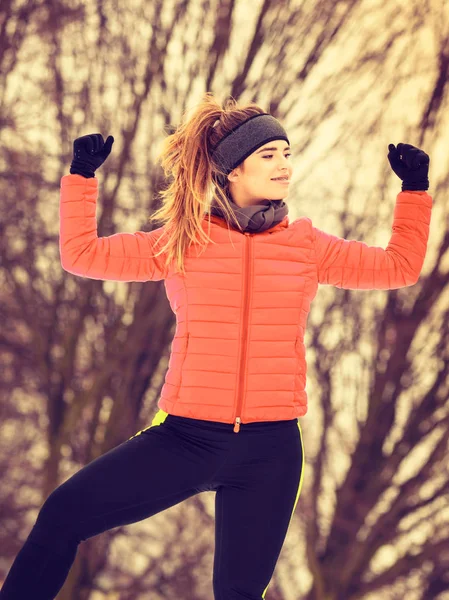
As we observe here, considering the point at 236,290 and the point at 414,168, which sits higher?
the point at 414,168

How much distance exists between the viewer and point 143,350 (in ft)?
14.9

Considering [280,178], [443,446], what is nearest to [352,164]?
[443,446]

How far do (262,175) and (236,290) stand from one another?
33 centimetres

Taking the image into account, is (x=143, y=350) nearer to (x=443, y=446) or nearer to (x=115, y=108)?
(x=115, y=108)

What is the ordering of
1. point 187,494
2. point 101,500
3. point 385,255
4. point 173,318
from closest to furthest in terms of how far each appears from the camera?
point 101,500 → point 187,494 → point 385,255 → point 173,318

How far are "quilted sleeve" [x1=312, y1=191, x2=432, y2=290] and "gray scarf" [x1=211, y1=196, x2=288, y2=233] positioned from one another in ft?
0.35

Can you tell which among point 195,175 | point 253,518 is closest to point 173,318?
point 195,175

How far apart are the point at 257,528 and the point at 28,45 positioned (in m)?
3.45

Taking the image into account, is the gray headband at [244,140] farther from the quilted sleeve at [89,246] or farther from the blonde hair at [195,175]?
the quilted sleeve at [89,246]

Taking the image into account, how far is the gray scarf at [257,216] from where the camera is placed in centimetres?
183

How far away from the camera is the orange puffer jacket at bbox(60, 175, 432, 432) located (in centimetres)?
175

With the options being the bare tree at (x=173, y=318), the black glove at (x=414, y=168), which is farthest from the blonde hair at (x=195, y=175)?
the bare tree at (x=173, y=318)

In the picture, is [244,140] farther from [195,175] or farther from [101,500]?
[101,500]

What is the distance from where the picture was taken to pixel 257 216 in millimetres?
1828
